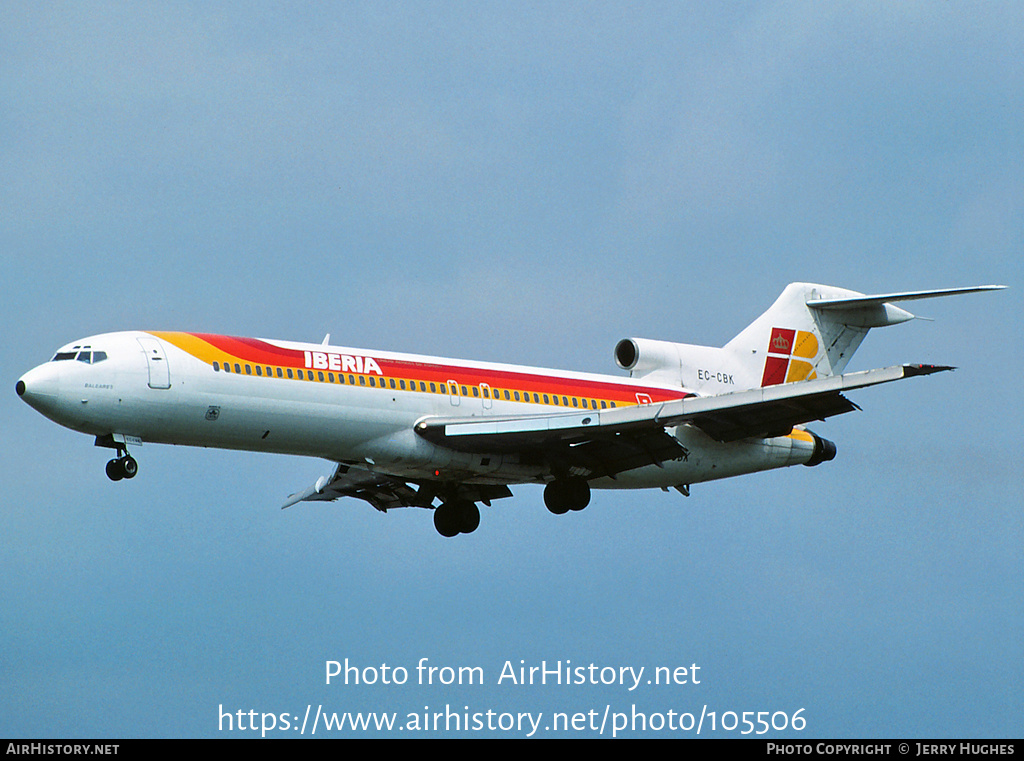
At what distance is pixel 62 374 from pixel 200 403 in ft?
9.40

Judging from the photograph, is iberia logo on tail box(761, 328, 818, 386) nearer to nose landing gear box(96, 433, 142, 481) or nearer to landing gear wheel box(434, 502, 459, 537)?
landing gear wheel box(434, 502, 459, 537)

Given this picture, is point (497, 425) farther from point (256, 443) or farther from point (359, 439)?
point (256, 443)

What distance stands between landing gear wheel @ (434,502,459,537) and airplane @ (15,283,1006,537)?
0.12 ft

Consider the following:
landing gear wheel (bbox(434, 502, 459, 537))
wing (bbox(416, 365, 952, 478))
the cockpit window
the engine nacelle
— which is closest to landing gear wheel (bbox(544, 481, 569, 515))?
wing (bbox(416, 365, 952, 478))

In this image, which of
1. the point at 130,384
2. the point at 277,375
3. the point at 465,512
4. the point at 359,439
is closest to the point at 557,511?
the point at 465,512

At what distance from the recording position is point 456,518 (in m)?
39.6

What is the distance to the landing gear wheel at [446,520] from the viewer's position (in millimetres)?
39594

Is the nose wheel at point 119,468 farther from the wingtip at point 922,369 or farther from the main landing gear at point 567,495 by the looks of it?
the wingtip at point 922,369

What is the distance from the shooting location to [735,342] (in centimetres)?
4228

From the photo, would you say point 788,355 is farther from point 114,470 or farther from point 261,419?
point 114,470

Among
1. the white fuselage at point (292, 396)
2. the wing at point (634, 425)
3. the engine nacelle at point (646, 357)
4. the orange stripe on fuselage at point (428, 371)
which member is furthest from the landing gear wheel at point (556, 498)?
the engine nacelle at point (646, 357)

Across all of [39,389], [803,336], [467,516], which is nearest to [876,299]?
[803,336]

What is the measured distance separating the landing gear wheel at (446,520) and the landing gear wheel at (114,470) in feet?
34.0

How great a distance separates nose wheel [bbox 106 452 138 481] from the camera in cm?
3164
